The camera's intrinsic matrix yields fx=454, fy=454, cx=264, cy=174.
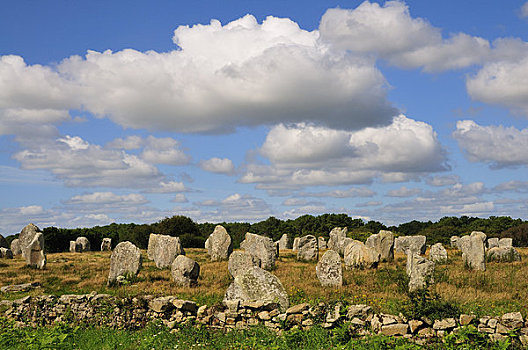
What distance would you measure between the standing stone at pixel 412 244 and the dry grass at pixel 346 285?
26.4ft

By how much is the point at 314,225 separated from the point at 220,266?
44311 mm

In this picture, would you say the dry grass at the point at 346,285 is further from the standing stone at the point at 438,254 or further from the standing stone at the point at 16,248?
the standing stone at the point at 16,248

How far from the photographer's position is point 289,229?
2847 inches

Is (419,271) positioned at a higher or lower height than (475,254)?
lower

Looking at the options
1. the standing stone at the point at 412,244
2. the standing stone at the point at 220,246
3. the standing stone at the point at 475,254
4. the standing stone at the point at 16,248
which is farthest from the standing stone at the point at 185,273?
the standing stone at the point at 16,248

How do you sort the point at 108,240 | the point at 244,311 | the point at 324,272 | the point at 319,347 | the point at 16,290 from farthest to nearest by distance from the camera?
1. the point at 108,240
2. the point at 16,290
3. the point at 324,272
4. the point at 244,311
5. the point at 319,347

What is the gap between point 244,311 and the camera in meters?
13.7

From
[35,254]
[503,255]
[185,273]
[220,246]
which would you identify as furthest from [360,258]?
[35,254]

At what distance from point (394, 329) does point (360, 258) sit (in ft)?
46.1

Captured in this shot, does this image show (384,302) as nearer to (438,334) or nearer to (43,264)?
(438,334)

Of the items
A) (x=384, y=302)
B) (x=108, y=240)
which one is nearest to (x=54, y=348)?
(x=384, y=302)

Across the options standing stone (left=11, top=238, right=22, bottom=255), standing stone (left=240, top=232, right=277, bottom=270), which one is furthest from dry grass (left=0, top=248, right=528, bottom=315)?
standing stone (left=11, top=238, right=22, bottom=255)

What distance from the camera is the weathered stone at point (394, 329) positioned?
1191cm

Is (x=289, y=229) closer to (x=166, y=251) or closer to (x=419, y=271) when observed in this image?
(x=166, y=251)
